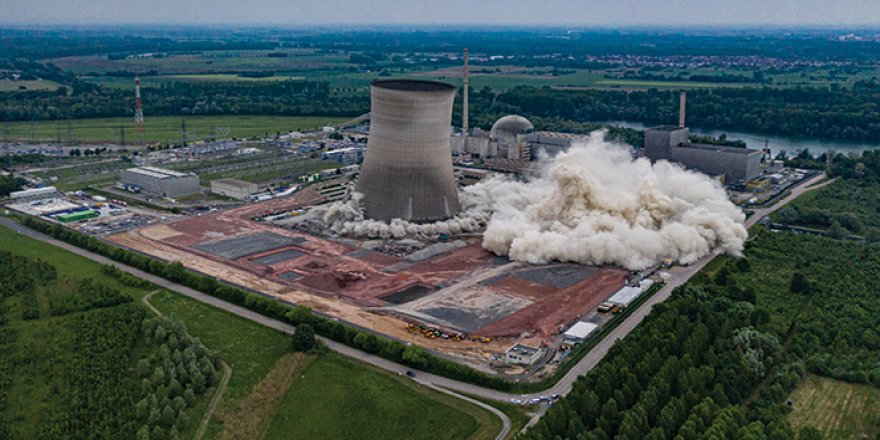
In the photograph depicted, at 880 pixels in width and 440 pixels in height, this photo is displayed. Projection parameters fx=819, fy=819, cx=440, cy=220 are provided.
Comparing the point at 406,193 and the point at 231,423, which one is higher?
the point at 406,193

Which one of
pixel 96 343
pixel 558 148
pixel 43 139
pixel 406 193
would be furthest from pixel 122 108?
pixel 96 343

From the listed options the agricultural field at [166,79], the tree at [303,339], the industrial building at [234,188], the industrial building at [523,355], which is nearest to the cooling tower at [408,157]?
the industrial building at [234,188]

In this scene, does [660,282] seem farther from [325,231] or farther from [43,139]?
[43,139]

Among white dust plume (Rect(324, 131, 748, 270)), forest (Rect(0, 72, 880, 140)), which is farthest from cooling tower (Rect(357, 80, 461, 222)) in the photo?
forest (Rect(0, 72, 880, 140))

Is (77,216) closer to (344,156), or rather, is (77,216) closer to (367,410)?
(344,156)

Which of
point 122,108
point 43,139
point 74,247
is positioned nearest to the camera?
point 74,247

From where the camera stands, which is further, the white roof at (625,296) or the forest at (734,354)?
the white roof at (625,296)

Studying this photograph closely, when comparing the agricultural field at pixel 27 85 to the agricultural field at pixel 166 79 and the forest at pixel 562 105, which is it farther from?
the agricultural field at pixel 166 79
